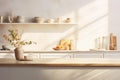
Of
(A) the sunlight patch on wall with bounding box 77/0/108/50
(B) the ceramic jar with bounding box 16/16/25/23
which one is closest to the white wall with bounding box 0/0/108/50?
(A) the sunlight patch on wall with bounding box 77/0/108/50

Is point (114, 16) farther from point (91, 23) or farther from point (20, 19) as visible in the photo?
point (20, 19)

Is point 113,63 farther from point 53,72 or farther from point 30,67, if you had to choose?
point 30,67

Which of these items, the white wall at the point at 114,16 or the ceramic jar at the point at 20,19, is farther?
the white wall at the point at 114,16

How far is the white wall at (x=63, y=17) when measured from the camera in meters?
6.77

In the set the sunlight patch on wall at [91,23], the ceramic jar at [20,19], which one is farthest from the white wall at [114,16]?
the ceramic jar at [20,19]

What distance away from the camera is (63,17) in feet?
22.3

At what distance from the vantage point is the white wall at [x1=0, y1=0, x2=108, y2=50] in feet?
22.2

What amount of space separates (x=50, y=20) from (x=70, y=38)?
64 centimetres

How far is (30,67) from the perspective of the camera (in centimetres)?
356

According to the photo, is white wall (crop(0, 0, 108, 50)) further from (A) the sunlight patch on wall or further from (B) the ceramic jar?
(B) the ceramic jar

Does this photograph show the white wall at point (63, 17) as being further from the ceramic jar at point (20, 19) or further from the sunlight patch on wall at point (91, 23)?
the ceramic jar at point (20, 19)

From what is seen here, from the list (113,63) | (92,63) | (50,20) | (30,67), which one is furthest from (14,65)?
(50,20)

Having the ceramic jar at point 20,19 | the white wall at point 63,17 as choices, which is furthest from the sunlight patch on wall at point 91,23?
the ceramic jar at point 20,19

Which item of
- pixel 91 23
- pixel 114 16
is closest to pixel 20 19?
pixel 91 23
